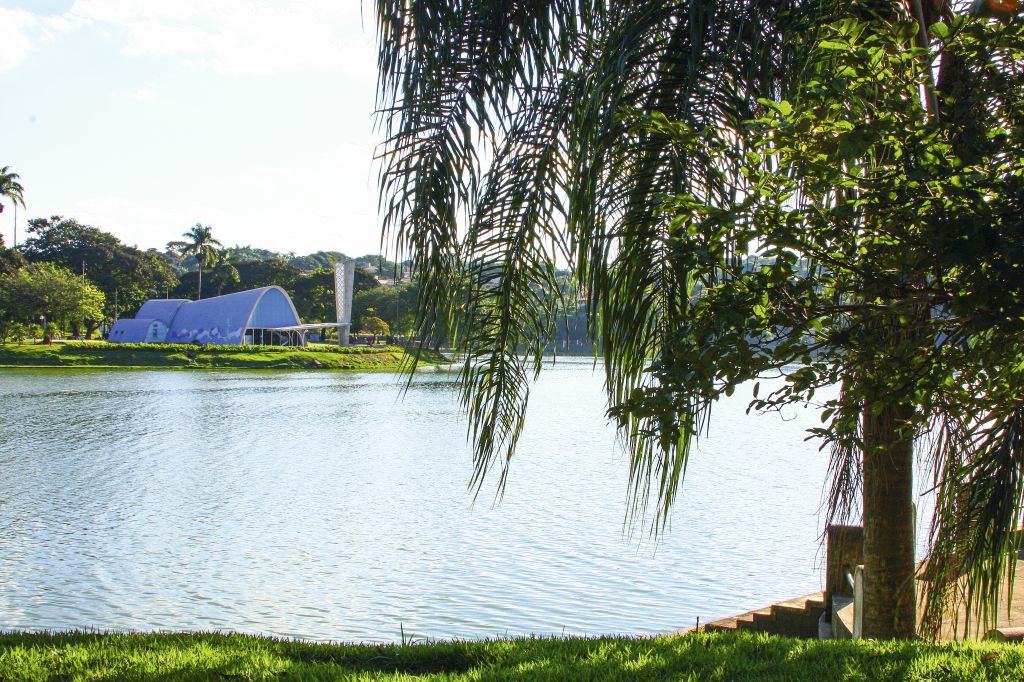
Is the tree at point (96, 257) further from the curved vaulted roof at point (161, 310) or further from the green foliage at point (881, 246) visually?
the green foliage at point (881, 246)

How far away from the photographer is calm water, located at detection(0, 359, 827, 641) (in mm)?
6648

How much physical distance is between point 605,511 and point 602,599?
3662mm

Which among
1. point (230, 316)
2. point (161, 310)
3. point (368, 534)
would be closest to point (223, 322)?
point (230, 316)

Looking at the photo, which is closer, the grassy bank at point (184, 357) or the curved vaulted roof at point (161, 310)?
the grassy bank at point (184, 357)

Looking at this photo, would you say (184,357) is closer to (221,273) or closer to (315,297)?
(315,297)

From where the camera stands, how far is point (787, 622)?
4926 mm

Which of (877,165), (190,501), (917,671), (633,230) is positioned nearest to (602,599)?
(917,671)

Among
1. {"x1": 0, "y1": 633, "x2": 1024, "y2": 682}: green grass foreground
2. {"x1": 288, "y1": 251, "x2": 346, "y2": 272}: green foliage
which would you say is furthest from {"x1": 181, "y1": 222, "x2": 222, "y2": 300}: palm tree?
{"x1": 0, "y1": 633, "x2": 1024, "y2": 682}: green grass foreground

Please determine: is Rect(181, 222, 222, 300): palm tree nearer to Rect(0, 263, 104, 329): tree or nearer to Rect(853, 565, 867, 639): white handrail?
Rect(0, 263, 104, 329): tree

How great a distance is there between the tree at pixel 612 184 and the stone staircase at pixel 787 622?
143cm

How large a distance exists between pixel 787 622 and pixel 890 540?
1687 mm

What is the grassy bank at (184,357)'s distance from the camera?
37.5 m

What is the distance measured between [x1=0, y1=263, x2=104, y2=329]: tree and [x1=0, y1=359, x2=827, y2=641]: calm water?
92.5ft

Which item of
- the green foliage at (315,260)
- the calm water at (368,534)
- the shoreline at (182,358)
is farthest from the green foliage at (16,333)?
the green foliage at (315,260)
